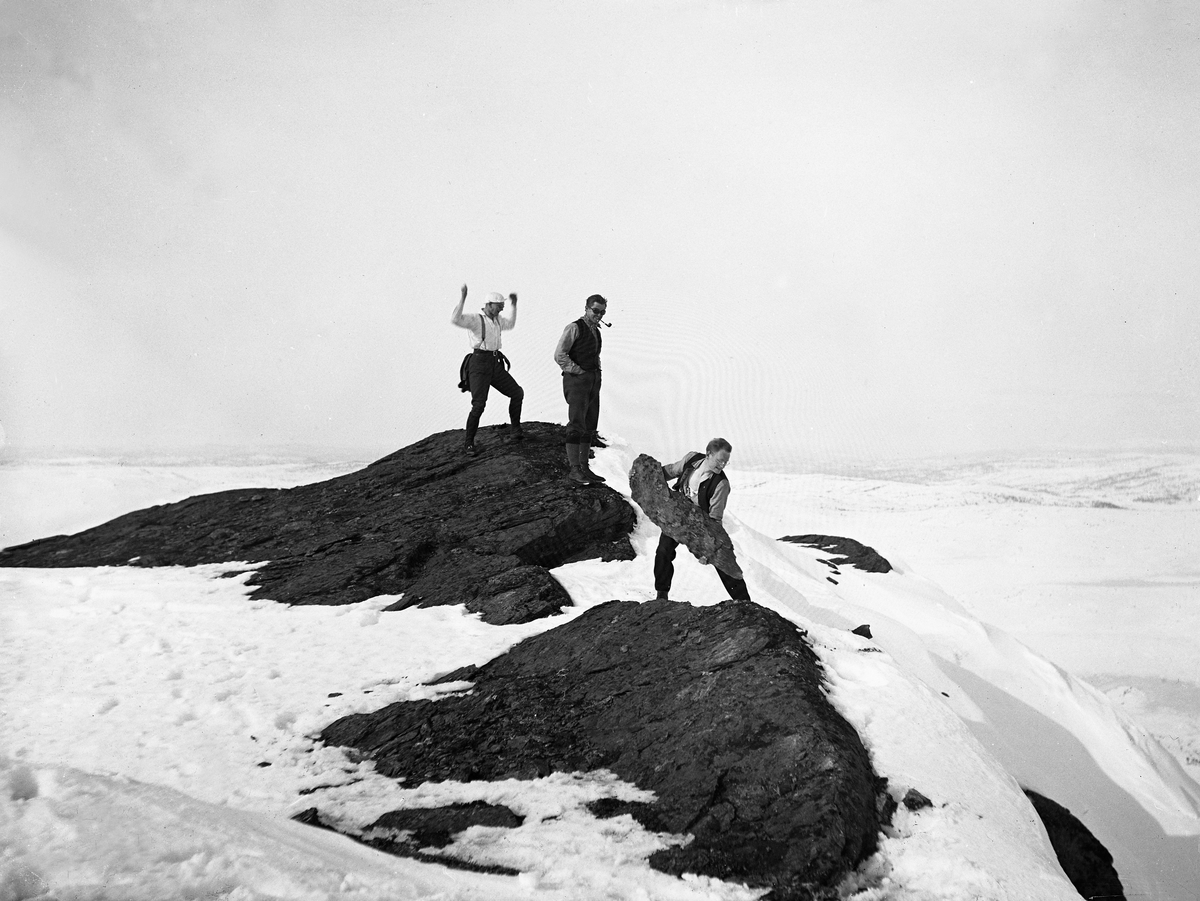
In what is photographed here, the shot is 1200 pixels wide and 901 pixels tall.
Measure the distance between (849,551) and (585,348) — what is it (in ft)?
37.2

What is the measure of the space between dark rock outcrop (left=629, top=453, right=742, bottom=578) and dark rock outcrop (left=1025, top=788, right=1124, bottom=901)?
12.9ft

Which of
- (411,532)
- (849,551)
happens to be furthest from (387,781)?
(849,551)

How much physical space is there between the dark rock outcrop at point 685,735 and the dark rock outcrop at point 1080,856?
384 cm

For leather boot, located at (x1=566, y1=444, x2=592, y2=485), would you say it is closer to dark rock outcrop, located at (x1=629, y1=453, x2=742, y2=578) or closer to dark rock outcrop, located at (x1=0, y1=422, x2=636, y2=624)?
dark rock outcrop, located at (x1=0, y1=422, x2=636, y2=624)

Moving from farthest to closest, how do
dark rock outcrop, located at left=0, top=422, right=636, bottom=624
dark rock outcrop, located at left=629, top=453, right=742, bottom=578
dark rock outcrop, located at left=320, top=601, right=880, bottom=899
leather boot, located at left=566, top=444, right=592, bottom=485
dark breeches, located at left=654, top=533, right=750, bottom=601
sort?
leather boot, located at left=566, top=444, right=592, bottom=485 → dark rock outcrop, located at left=0, top=422, right=636, bottom=624 → dark breeches, located at left=654, top=533, right=750, bottom=601 → dark rock outcrop, located at left=629, top=453, right=742, bottom=578 → dark rock outcrop, located at left=320, top=601, right=880, bottom=899

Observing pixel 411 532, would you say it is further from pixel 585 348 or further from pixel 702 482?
pixel 702 482

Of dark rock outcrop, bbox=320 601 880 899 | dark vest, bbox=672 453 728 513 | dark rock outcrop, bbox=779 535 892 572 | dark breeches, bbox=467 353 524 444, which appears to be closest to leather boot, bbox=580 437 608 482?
dark breeches, bbox=467 353 524 444

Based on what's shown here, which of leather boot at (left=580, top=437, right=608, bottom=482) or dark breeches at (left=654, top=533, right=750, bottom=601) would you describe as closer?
dark breeches at (left=654, top=533, right=750, bottom=601)

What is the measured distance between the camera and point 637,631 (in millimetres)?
7594

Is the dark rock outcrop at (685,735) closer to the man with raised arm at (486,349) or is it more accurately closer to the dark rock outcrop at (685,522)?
the dark rock outcrop at (685,522)

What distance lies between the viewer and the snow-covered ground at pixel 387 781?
3094 millimetres

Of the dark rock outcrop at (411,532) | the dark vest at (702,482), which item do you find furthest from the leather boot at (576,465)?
the dark vest at (702,482)

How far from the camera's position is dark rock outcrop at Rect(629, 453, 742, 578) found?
9.12m

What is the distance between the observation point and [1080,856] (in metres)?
8.19
